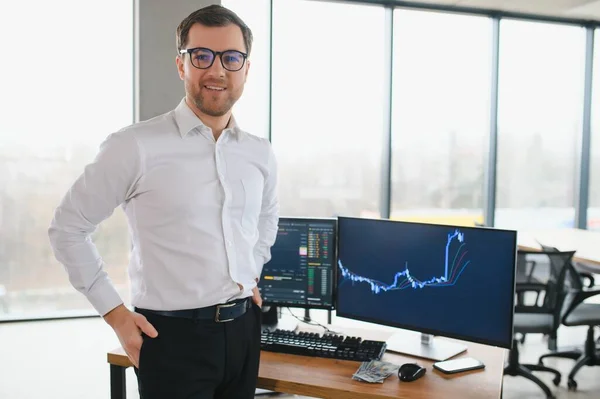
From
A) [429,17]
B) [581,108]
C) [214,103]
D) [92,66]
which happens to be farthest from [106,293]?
[581,108]

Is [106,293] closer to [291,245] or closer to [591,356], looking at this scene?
[291,245]

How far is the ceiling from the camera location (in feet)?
19.0

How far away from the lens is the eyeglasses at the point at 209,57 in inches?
61.3

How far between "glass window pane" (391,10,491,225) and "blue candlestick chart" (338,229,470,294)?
12.8ft

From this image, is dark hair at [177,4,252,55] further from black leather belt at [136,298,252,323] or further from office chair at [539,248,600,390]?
office chair at [539,248,600,390]

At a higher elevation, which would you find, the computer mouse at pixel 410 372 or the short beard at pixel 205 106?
the short beard at pixel 205 106

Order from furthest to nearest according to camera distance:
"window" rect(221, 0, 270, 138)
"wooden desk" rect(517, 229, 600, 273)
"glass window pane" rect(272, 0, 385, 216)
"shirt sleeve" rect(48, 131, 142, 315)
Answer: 1. "glass window pane" rect(272, 0, 385, 216)
2. "window" rect(221, 0, 270, 138)
3. "wooden desk" rect(517, 229, 600, 273)
4. "shirt sleeve" rect(48, 131, 142, 315)

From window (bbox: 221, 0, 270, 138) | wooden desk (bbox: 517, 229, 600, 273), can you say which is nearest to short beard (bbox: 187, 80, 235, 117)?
wooden desk (bbox: 517, 229, 600, 273)

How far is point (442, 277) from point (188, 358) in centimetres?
91

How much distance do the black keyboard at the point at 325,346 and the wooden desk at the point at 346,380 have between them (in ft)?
0.08

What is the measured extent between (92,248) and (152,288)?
192 millimetres

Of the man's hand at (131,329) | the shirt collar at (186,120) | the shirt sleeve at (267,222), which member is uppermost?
the shirt collar at (186,120)

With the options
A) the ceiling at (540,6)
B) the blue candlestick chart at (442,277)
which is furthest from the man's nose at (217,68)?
the ceiling at (540,6)

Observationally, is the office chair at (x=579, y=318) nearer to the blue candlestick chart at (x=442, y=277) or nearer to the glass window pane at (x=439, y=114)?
the blue candlestick chart at (x=442, y=277)
